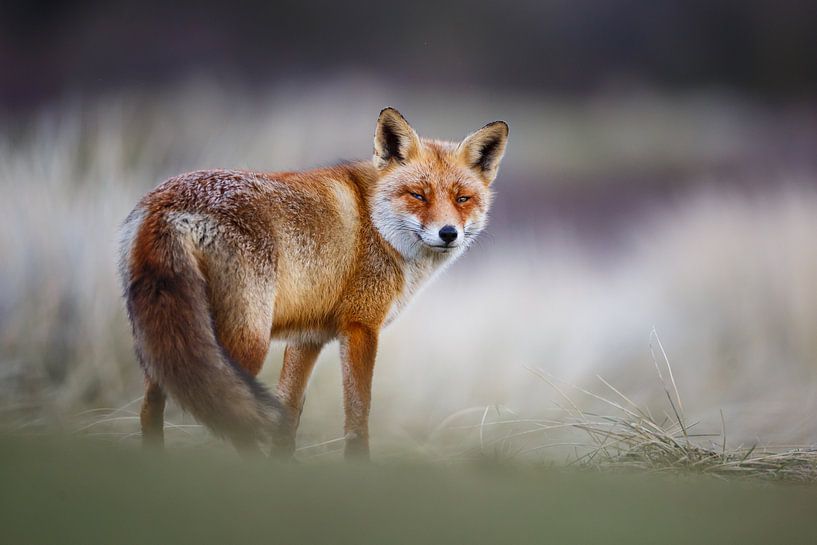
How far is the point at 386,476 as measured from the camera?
161 centimetres

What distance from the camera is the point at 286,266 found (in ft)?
6.68

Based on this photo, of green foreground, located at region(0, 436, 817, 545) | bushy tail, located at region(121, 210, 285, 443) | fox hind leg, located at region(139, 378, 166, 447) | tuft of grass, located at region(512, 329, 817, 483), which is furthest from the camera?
tuft of grass, located at region(512, 329, 817, 483)

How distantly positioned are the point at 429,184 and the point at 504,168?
0.39 metres

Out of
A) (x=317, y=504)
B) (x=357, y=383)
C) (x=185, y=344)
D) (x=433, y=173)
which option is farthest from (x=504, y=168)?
(x=317, y=504)

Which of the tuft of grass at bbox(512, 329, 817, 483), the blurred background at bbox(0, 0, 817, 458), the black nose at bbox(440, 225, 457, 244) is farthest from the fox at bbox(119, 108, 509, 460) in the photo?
the tuft of grass at bbox(512, 329, 817, 483)

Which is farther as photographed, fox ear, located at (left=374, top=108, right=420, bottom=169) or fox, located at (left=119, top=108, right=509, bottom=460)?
fox ear, located at (left=374, top=108, right=420, bottom=169)

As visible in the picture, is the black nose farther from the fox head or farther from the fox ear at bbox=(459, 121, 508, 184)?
the fox ear at bbox=(459, 121, 508, 184)

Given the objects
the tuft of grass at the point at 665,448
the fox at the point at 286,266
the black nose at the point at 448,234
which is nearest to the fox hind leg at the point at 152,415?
the fox at the point at 286,266

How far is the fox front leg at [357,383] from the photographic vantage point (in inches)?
84.7

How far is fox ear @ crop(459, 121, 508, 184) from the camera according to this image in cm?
233

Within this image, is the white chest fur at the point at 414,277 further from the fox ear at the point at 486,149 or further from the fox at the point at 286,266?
the fox ear at the point at 486,149

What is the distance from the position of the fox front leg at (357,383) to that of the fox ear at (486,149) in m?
0.56

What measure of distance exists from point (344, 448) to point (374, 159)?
0.78m

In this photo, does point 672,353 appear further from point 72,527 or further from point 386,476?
point 72,527
